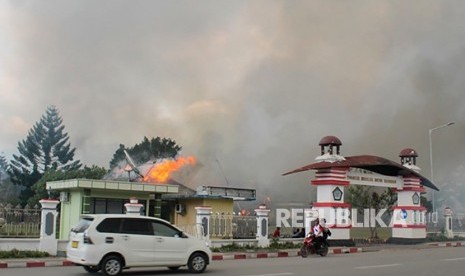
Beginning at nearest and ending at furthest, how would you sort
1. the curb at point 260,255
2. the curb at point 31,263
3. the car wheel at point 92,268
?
the car wheel at point 92,268 < the curb at point 31,263 < the curb at point 260,255

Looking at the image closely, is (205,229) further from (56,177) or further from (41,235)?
(56,177)

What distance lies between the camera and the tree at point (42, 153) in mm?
78938

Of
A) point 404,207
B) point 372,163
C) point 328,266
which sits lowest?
point 328,266

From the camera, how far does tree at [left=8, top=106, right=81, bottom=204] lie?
78.9 meters

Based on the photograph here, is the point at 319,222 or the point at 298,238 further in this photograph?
the point at 298,238

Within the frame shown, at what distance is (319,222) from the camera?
21.2 meters

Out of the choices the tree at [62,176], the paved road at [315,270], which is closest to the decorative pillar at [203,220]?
the paved road at [315,270]

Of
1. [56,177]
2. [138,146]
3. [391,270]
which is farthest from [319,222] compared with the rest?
[138,146]

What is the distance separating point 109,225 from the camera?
13.3m

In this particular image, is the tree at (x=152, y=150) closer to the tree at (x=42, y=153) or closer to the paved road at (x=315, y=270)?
the tree at (x=42, y=153)

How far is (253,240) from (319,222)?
404 cm

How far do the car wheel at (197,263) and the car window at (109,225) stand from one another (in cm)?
222

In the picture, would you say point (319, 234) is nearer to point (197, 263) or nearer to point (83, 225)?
point (197, 263)
